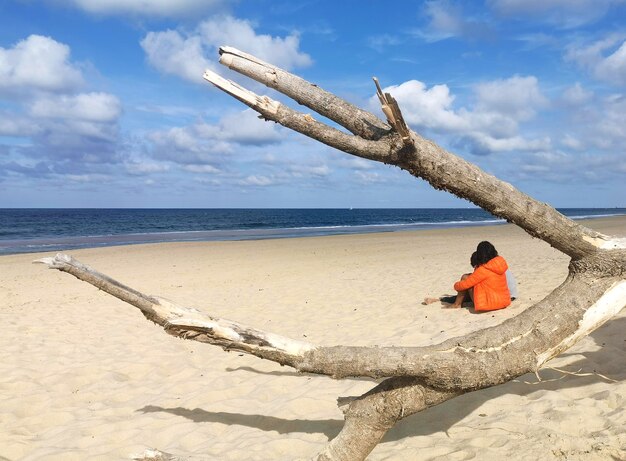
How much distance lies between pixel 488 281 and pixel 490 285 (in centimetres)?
8

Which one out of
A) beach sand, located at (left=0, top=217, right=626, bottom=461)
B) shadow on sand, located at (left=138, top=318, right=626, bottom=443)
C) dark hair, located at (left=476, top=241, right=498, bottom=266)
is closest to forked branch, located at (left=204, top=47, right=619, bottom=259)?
beach sand, located at (left=0, top=217, right=626, bottom=461)

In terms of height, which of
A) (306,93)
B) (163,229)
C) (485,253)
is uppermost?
(306,93)

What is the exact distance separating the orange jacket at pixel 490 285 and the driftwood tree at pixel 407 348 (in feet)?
12.7

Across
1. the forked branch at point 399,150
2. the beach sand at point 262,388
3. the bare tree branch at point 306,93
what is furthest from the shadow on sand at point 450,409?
the bare tree branch at point 306,93

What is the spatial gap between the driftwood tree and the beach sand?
0.61 m

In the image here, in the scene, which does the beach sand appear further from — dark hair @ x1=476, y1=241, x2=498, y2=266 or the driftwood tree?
dark hair @ x1=476, y1=241, x2=498, y2=266

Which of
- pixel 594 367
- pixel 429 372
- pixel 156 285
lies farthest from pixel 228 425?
pixel 156 285

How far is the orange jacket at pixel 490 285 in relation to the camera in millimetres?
7430

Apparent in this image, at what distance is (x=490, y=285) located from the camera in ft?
24.5

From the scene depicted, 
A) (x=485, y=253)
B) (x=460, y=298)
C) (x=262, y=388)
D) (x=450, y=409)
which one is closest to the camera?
(x=450, y=409)

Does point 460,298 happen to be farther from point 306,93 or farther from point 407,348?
point 306,93

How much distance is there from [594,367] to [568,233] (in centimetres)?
208

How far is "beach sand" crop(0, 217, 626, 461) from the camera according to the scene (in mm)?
3836

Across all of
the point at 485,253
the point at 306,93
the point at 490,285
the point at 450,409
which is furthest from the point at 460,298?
the point at 306,93
